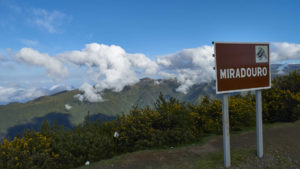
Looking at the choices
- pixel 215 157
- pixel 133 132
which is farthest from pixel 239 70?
pixel 133 132

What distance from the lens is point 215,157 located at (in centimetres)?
484

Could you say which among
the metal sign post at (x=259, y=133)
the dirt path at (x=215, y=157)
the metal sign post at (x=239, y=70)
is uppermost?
the metal sign post at (x=239, y=70)

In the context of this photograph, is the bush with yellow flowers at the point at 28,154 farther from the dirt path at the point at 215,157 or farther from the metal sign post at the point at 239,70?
the metal sign post at the point at 239,70

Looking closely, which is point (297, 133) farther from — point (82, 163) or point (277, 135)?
point (82, 163)

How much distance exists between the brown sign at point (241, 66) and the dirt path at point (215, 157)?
1.74 m

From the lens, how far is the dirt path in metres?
4.30

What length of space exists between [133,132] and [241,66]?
4230mm

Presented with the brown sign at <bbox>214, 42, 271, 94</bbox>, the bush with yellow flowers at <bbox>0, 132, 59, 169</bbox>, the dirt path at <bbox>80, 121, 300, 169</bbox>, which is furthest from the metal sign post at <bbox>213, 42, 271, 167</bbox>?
the bush with yellow flowers at <bbox>0, 132, 59, 169</bbox>

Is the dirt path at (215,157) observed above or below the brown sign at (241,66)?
below

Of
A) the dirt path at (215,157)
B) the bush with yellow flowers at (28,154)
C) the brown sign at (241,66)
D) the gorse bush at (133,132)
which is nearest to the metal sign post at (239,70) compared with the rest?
the brown sign at (241,66)

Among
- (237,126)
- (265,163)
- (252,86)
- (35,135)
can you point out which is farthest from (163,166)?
(237,126)

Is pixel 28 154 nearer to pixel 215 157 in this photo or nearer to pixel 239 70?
pixel 215 157

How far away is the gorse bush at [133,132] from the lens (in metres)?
5.34

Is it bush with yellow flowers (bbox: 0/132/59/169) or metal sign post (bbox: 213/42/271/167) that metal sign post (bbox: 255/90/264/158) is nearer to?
metal sign post (bbox: 213/42/271/167)
